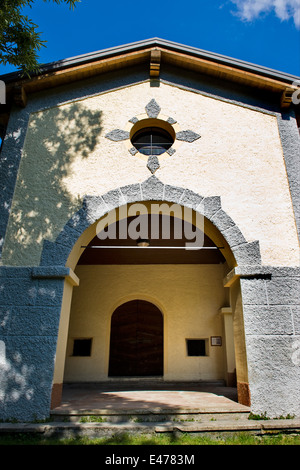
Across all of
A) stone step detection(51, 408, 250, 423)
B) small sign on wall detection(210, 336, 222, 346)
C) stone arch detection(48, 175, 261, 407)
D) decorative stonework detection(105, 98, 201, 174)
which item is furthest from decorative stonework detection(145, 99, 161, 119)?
small sign on wall detection(210, 336, 222, 346)

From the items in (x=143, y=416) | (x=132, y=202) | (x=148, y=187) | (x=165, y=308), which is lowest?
(x=143, y=416)

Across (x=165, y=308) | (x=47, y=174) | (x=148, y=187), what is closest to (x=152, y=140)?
(x=148, y=187)

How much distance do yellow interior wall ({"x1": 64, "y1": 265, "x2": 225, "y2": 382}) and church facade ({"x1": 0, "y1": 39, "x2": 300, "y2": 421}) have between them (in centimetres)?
210

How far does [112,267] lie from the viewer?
8992 mm

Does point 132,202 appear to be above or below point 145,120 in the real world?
below

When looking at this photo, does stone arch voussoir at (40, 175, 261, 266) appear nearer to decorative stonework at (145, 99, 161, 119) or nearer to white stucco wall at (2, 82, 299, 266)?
white stucco wall at (2, 82, 299, 266)

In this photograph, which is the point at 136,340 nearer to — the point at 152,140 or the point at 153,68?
the point at 152,140

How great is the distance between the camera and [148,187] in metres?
5.34

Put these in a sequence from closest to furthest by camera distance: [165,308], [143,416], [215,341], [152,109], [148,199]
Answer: [143,416], [148,199], [152,109], [215,341], [165,308]

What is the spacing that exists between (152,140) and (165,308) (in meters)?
4.48

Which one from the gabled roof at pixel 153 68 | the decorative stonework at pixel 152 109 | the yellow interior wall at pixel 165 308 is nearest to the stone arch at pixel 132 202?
the decorative stonework at pixel 152 109

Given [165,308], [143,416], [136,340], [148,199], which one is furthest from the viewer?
[165,308]

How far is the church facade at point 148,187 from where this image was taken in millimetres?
4480
